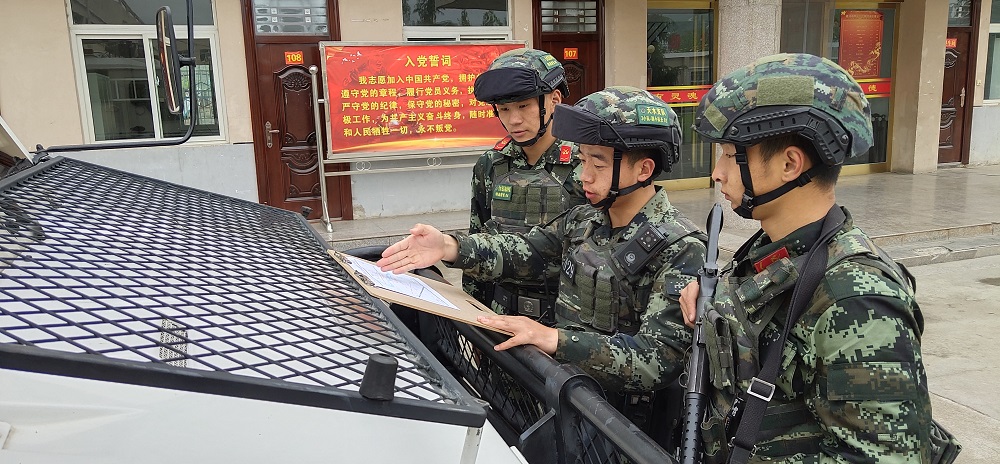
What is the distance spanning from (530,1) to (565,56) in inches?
33.8

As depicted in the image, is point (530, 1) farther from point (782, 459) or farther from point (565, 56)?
point (782, 459)

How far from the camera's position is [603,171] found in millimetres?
1771

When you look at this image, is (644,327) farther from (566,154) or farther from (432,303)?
(566,154)

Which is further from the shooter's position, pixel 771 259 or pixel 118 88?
pixel 118 88

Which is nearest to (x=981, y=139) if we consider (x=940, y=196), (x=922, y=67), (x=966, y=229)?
(x=922, y=67)

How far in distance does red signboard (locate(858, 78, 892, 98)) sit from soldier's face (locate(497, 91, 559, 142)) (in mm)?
10201

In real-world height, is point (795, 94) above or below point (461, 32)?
below

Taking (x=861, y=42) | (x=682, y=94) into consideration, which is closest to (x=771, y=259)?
(x=682, y=94)

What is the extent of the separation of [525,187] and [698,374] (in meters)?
1.35

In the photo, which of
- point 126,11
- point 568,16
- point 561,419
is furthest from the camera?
point 568,16

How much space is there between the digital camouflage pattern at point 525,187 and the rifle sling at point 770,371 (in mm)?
1213

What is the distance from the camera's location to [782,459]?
1162 millimetres

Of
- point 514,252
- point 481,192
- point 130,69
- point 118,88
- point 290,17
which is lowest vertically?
point 514,252

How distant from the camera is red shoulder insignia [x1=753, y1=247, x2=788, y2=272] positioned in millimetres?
1253
